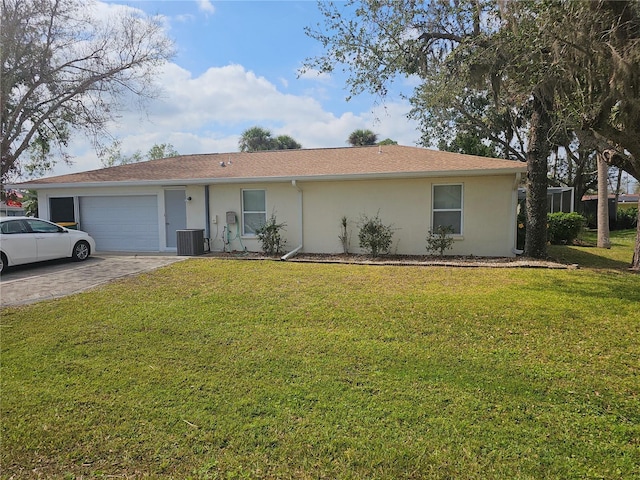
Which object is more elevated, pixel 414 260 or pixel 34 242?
pixel 34 242

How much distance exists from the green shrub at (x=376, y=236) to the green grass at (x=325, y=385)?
14.8 feet

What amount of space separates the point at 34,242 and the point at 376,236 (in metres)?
9.14

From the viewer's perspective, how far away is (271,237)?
12.0 metres

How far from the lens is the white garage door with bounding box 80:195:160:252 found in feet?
44.3

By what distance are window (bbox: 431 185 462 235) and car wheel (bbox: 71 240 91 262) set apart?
10350mm

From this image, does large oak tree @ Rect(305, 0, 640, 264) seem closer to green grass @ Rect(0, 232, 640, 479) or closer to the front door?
green grass @ Rect(0, 232, 640, 479)

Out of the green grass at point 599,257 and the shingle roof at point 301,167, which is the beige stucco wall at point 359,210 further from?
the green grass at point 599,257

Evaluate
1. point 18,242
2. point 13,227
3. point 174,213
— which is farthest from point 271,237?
point 13,227

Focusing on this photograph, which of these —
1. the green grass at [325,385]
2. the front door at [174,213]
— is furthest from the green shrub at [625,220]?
the front door at [174,213]

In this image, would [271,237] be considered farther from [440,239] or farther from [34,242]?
[34,242]

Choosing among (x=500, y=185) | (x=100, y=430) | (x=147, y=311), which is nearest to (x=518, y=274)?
(x=500, y=185)

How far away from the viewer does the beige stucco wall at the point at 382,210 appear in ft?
36.3

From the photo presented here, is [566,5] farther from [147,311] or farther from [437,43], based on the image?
[147,311]

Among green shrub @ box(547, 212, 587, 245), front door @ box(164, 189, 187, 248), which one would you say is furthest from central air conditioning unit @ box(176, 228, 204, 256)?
green shrub @ box(547, 212, 587, 245)
